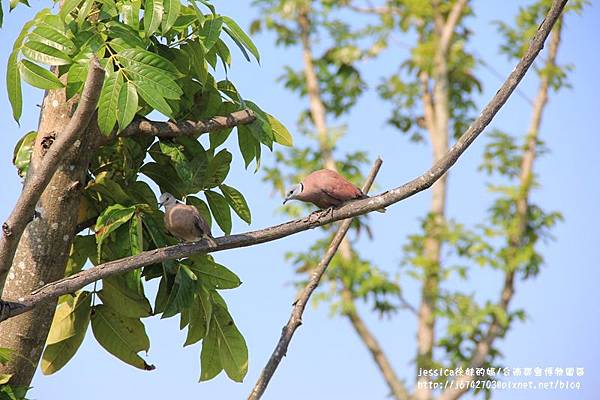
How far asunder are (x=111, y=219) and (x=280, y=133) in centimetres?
61

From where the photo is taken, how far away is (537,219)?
7703 mm

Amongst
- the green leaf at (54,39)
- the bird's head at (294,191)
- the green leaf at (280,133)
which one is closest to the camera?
the green leaf at (54,39)

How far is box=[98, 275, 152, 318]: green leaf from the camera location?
2.49 metres

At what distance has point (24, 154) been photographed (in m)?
2.43

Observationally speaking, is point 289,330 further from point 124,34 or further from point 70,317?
point 124,34

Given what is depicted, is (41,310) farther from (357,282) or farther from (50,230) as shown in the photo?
(357,282)

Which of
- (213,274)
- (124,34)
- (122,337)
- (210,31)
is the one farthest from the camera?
(122,337)

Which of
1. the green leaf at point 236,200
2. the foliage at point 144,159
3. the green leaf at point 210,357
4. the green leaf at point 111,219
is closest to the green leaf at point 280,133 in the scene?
the foliage at point 144,159

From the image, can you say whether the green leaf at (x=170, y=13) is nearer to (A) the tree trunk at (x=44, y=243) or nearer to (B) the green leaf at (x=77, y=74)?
(B) the green leaf at (x=77, y=74)

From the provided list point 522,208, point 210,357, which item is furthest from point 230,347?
Result: point 522,208

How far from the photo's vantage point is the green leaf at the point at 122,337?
8.46 feet

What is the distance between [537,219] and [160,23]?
6195 millimetres

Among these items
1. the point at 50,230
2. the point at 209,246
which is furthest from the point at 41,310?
the point at 209,246

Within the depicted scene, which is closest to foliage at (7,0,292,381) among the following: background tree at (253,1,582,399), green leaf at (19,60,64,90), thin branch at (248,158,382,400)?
green leaf at (19,60,64,90)
